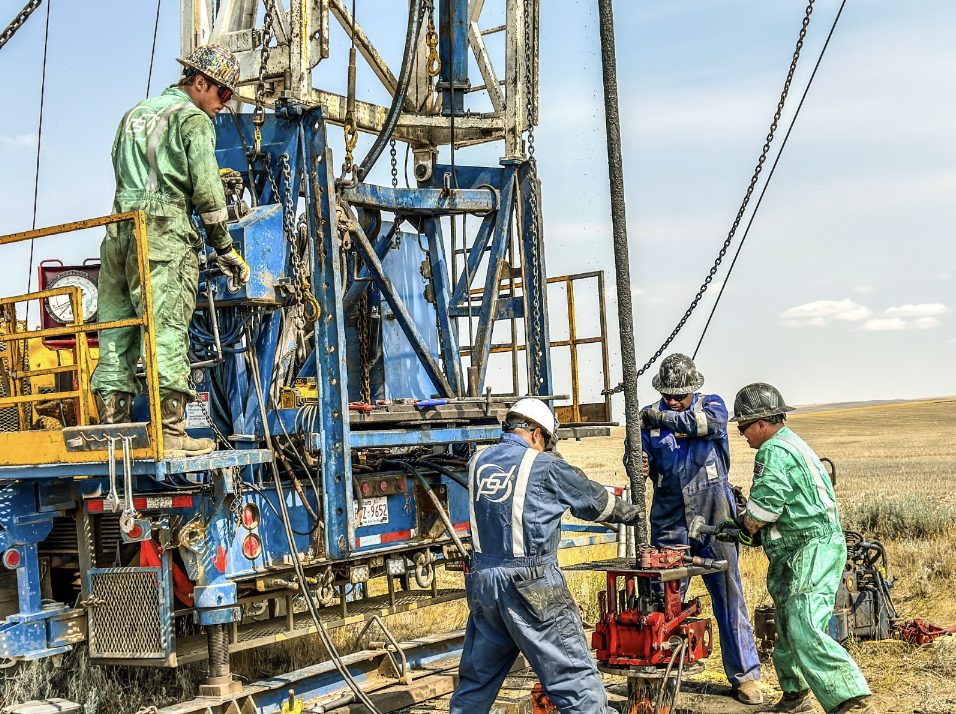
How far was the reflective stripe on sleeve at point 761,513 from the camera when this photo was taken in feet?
21.1

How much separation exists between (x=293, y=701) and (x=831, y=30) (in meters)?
6.07

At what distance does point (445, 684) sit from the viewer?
24.8 feet

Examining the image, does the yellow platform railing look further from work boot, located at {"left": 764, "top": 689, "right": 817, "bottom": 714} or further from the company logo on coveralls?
work boot, located at {"left": 764, "top": 689, "right": 817, "bottom": 714}

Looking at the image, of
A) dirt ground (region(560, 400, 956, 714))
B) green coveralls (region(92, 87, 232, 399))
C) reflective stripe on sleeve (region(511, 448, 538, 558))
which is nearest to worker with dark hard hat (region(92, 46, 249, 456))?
green coveralls (region(92, 87, 232, 399))

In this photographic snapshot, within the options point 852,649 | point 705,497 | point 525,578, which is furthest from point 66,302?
point 852,649

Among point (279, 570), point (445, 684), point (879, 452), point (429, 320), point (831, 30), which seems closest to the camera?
point (279, 570)

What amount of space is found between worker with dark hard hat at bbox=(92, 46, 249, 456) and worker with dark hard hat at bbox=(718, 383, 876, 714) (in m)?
3.18

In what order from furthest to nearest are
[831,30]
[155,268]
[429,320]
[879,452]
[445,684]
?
1. [879,452]
2. [429,320]
3. [831,30]
4. [445,684]
5. [155,268]

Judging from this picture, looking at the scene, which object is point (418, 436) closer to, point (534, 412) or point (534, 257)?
point (534, 412)

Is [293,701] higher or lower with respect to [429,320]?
lower

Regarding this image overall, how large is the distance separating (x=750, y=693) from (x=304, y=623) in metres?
2.95

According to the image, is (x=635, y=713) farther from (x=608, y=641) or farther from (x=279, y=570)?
(x=279, y=570)

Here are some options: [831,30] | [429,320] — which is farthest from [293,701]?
[831,30]

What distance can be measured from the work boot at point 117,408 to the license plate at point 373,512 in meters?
1.61
